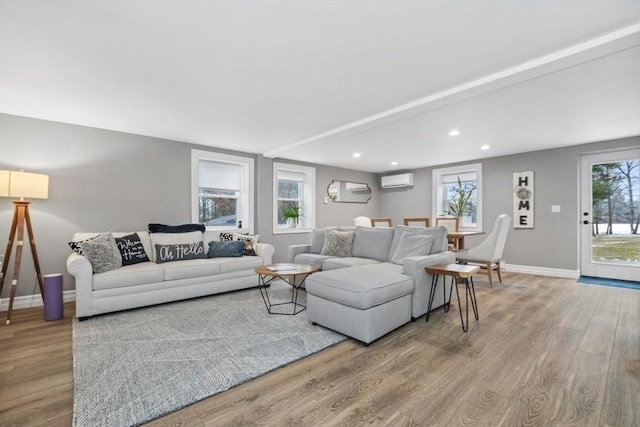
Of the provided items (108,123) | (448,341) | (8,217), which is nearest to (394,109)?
(448,341)

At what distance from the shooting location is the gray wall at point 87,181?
3569 millimetres

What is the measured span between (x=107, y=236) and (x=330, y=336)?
9.60 feet

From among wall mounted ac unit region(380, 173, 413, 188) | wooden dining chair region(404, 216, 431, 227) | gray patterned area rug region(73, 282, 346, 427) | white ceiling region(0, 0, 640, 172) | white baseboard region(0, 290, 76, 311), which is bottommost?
gray patterned area rug region(73, 282, 346, 427)

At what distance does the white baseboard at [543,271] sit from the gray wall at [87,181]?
6031mm

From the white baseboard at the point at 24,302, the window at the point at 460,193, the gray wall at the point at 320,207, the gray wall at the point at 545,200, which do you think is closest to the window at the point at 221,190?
the gray wall at the point at 320,207

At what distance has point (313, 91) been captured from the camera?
2.90m

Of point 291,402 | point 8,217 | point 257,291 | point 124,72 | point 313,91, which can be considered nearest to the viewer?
point 291,402

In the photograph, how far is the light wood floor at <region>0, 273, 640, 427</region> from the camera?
5.25ft

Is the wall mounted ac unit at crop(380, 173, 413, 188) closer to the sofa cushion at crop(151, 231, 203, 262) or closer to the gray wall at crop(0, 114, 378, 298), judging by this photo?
the gray wall at crop(0, 114, 378, 298)

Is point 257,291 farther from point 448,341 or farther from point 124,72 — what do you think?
point 124,72

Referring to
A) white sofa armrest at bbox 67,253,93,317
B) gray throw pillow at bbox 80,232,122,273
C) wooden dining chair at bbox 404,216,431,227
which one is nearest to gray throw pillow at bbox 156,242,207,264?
gray throw pillow at bbox 80,232,122,273

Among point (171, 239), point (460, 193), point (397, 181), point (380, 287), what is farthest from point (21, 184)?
point (460, 193)

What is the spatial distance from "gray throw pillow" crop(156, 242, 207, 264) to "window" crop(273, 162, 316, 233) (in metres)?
1.82

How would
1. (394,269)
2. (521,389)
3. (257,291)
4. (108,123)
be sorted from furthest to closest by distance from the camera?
(257,291)
(108,123)
(394,269)
(521,389)
